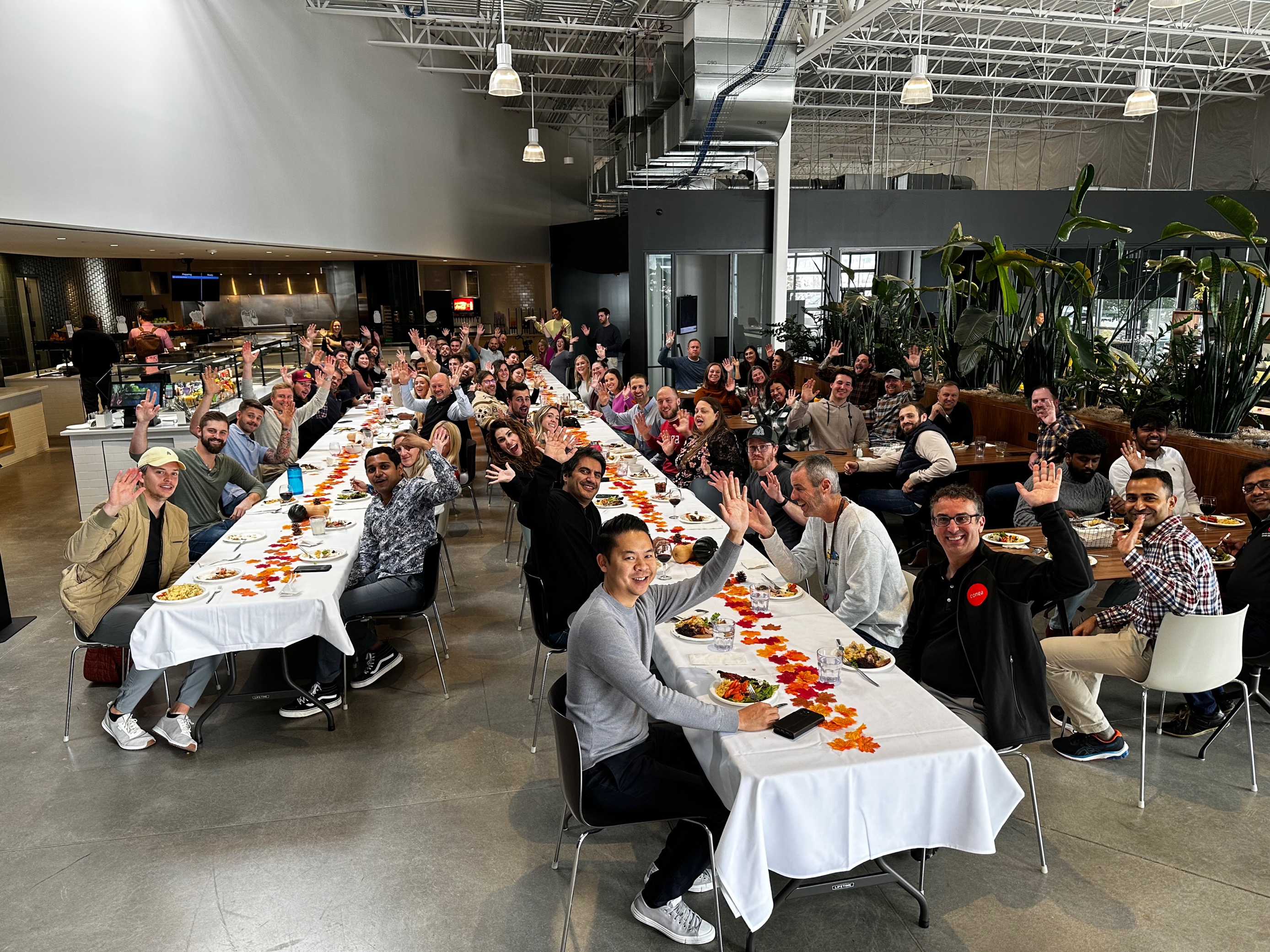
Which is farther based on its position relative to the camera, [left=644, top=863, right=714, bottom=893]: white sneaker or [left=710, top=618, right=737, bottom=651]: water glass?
[left=710, top=618, right=737, bottom=651]: water glass

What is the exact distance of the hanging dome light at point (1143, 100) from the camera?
32.1ft

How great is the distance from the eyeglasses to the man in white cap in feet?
10.4

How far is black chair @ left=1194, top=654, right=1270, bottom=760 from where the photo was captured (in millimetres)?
Result: 3607

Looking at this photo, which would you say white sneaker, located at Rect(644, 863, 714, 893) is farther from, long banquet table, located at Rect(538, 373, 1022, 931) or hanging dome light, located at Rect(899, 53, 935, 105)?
hanging dome light, located at Rect(899, 53, 935, 105)

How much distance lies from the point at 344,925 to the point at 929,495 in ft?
14.5

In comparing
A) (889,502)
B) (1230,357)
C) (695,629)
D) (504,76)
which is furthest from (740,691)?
(504,76)

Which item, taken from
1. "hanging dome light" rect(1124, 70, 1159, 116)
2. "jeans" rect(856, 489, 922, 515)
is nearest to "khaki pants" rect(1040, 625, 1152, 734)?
"jeans" rect(856, 489, 922, 515)

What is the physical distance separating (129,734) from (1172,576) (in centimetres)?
438

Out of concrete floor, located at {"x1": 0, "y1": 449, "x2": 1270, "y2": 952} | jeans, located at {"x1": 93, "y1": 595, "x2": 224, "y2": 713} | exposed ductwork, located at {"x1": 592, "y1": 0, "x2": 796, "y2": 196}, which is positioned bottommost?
concrete floor, located at {"x1": 0, "y1": 449, "x2": 1270, "y2": 952}

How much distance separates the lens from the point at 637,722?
2709 mm

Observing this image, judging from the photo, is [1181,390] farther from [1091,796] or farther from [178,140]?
[178,140]

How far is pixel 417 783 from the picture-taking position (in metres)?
3.63

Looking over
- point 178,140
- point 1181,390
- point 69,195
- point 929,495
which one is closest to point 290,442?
point 69,195

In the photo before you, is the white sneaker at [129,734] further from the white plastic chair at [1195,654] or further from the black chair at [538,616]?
the white plastic chair at [1195,654]
